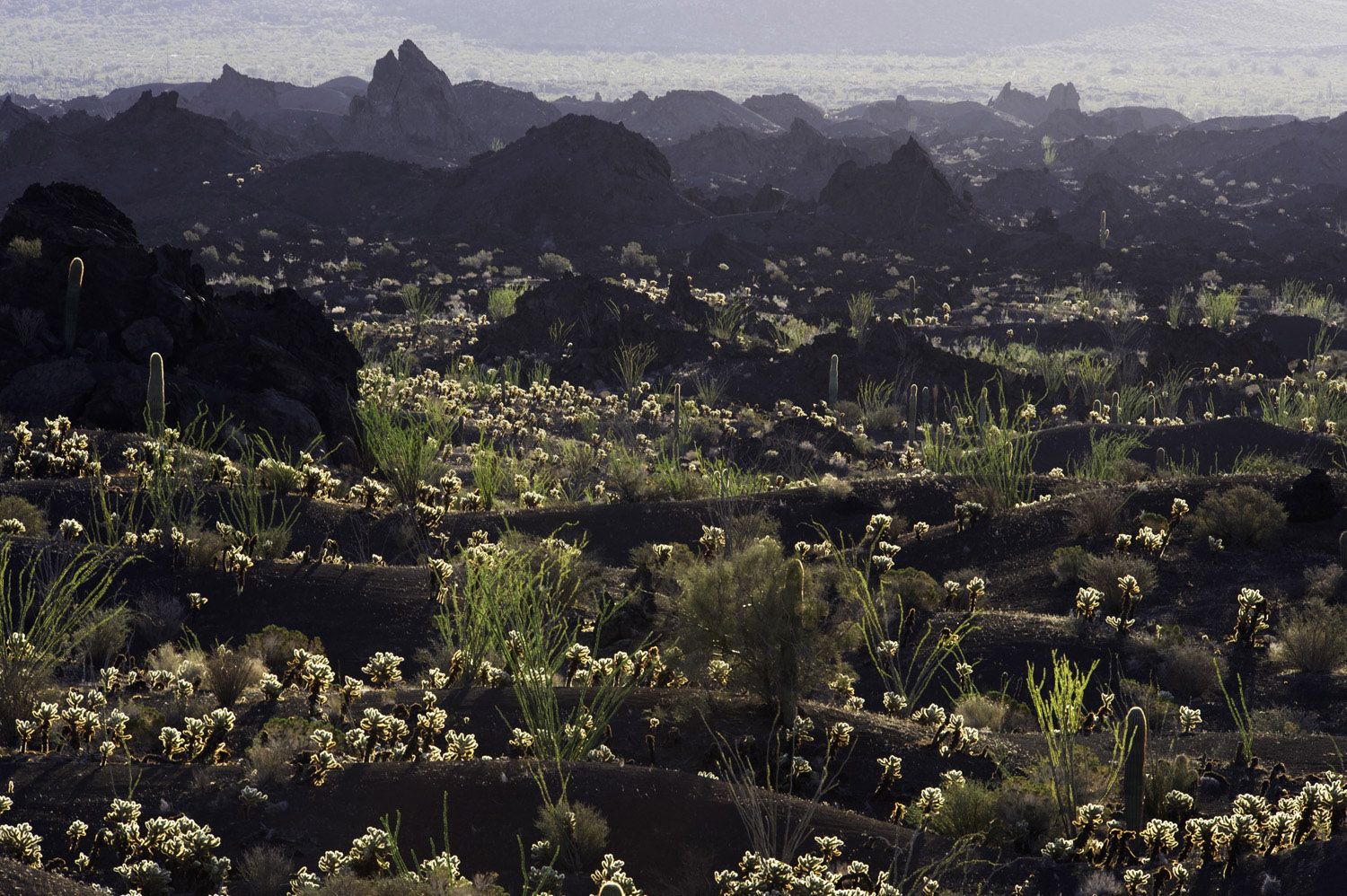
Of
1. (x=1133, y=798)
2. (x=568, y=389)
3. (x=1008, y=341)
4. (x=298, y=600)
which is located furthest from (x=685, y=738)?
(x=1008, y=341)

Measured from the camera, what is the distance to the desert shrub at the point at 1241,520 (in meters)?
11.4

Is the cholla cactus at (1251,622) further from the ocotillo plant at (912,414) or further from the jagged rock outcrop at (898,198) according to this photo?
the jagged rock outcrop at (898,198)

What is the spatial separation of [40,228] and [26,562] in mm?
9913

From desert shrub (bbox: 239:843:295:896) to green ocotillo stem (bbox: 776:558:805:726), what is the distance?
288 cm

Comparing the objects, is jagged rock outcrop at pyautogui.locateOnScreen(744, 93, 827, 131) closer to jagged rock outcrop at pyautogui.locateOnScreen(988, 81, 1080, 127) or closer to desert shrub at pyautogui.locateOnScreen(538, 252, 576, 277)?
jagged rock outcrop at pyautogui.locateOnScreen(988, 81, 1080, 127)

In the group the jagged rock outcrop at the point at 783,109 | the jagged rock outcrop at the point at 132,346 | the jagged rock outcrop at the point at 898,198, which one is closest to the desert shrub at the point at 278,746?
the jagged rock outcrop at the point at 132,346

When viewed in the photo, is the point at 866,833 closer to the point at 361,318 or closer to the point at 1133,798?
the point at 1133,798

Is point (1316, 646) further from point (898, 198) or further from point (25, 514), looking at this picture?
point (898, 198)

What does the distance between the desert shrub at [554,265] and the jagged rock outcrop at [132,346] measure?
28225 mm

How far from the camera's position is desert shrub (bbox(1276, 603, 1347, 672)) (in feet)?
29.0

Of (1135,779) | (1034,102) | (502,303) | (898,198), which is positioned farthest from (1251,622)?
(1034,102)

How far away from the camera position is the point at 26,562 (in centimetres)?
901

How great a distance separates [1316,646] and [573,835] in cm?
597

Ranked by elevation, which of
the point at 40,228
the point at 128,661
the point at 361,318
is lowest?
the point at 361,318
